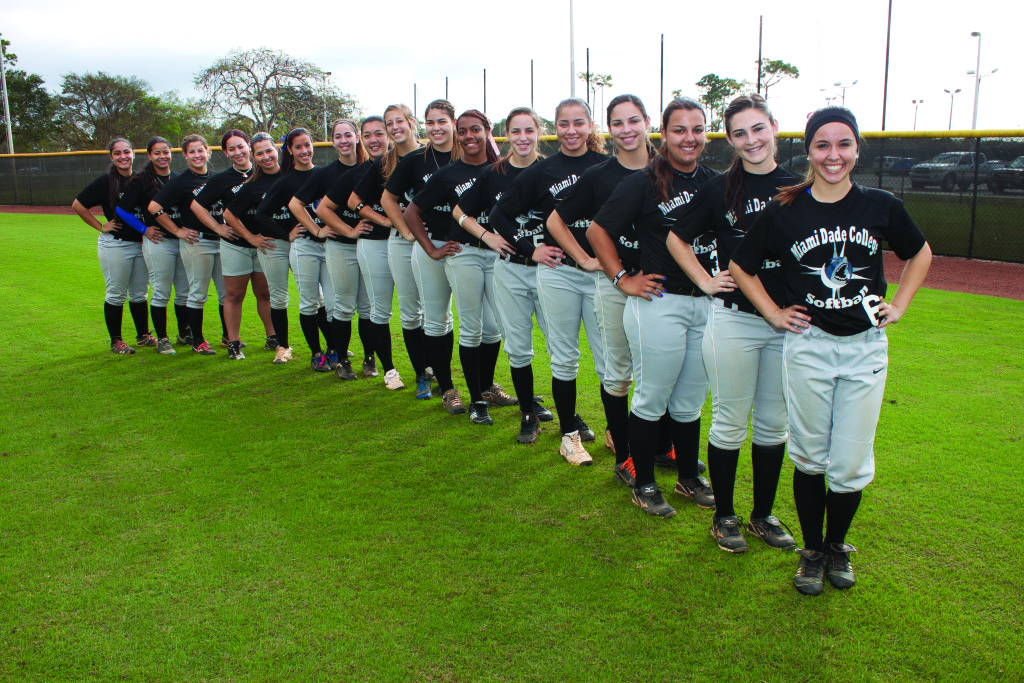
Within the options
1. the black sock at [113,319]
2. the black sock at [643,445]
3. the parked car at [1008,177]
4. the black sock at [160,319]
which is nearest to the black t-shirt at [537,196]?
the black sock at [643,445]

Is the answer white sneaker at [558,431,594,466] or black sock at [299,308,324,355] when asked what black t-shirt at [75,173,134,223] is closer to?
black sock at [299,308,324,355]

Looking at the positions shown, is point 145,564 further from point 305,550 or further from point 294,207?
point 294,207

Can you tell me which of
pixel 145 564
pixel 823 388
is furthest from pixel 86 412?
pixel 823 388

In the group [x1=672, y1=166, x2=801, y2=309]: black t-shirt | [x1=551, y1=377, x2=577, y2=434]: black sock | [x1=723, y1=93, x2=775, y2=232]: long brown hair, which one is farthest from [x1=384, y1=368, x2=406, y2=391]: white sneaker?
[x1=723, y1=93, x2=775, y2=232]: long brown hair

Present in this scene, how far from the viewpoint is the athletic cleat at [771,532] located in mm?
3303

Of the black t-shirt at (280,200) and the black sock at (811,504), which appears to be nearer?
the black sock at (811,504)

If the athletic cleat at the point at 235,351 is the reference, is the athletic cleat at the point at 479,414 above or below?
below

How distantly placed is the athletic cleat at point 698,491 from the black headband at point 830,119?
1804 mm

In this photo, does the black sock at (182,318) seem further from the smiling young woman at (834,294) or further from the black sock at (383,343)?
the smiling young woman at (834,294)

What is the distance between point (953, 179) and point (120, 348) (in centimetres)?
1209

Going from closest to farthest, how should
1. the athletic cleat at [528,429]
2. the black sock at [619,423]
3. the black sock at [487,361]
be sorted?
1. the black sock at [619,423]
2. the athletic cleat at [528,429]
3. the black sock at [487,361]

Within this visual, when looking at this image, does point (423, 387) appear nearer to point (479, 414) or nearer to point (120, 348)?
point (479, 414)

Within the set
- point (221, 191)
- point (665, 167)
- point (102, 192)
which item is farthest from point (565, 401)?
point (102, 192)

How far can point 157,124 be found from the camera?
152 ft
